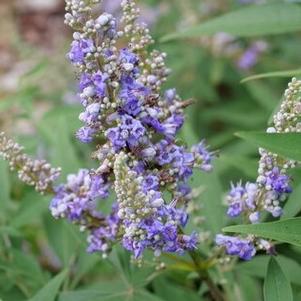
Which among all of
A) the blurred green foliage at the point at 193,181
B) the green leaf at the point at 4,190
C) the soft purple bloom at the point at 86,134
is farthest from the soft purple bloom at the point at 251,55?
the soft purple bloom at the point at 86,134

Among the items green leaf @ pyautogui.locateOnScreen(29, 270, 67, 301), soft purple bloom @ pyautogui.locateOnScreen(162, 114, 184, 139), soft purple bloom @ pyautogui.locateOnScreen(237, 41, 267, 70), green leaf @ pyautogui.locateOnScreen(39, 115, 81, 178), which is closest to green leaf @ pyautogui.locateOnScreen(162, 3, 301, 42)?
green leaf @ pyautogui.locateOnScreen(39, 115, 81, 178)

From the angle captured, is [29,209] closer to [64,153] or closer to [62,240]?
[62,240]

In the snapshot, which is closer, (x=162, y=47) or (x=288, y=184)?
(x=288, y=184)

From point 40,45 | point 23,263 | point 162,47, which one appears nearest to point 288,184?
point 23,263

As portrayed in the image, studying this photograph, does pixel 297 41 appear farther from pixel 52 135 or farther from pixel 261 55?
pixel 52 135

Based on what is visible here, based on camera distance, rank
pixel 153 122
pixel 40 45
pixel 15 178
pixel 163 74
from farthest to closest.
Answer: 1. pixel 40 45
2. pixel 15 178
3. pixel 163 74
4. pixel 153 122

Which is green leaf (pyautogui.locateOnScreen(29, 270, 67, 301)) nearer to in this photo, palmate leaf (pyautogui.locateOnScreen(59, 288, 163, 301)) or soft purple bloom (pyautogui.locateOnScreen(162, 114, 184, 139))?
Answer: palmate leaf (pyautogui.locateOnScreen(59, 288, 163, 301))

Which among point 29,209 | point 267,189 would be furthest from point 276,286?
point 29,209
